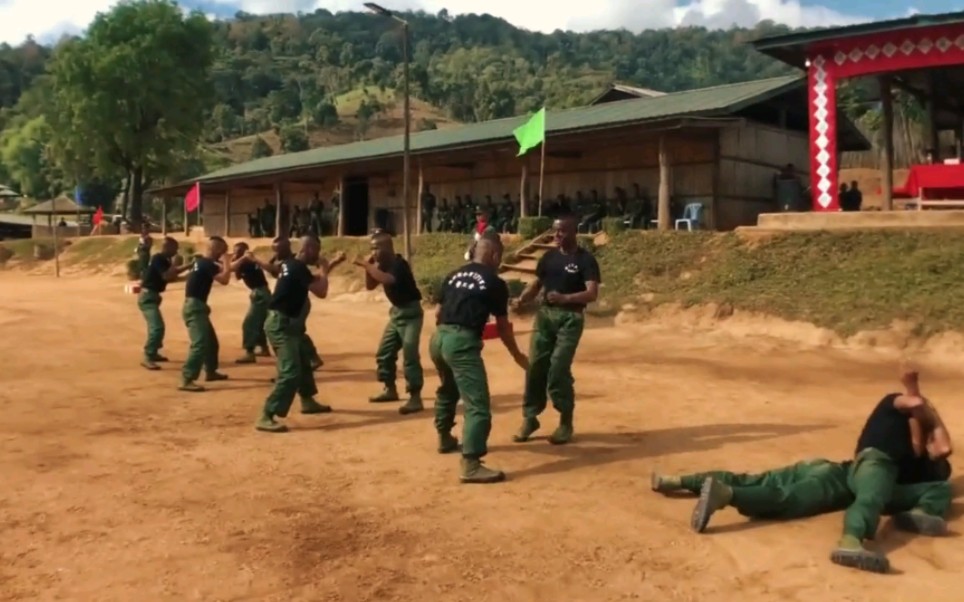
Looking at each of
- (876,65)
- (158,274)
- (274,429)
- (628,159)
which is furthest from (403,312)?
(628,159)

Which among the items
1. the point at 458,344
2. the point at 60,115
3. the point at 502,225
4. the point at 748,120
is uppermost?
the point at 60,115

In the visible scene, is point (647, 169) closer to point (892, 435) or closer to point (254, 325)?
point (254, 325)

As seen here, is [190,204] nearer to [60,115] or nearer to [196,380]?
[60,115]

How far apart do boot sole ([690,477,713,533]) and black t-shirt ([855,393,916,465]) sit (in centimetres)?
99

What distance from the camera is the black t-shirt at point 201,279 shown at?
1102 cm

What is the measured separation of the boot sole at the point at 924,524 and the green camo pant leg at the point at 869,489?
160 mm

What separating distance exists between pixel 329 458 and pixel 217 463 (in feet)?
2.88

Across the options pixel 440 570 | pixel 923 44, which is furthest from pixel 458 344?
pixel 923 44

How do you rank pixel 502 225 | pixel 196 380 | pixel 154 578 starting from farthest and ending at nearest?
pixel 502 225 < pixel 196 380 < pixel 154 578

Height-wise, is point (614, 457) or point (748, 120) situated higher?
point (748, 120)

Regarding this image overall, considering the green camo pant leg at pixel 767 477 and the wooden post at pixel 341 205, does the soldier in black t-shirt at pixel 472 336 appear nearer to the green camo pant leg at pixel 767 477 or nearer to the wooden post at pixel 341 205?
the green camo pant leg at pixel 767 477

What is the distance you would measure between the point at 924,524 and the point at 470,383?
3046mm

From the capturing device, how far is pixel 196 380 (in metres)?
11.4

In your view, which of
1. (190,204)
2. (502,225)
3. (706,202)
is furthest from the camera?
(190,204)
